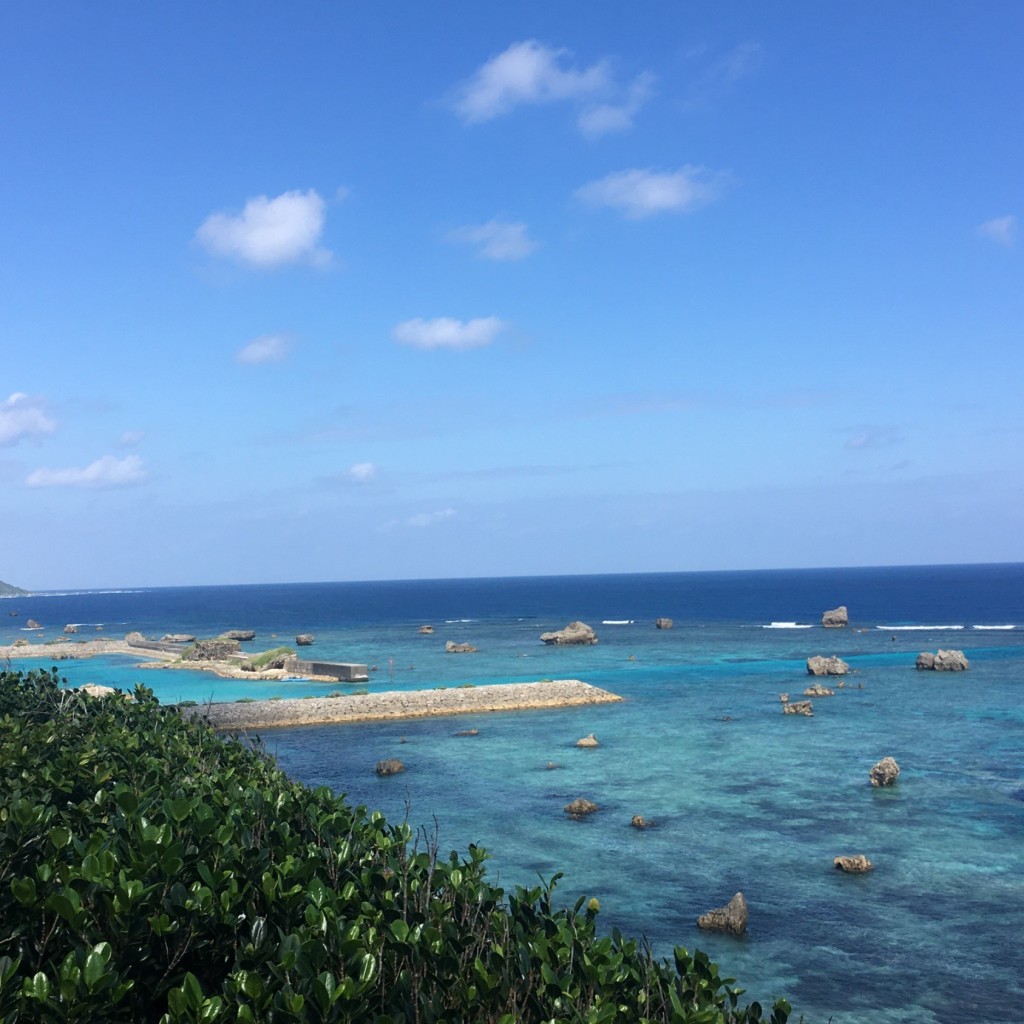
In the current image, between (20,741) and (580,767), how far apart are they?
31.9 metres

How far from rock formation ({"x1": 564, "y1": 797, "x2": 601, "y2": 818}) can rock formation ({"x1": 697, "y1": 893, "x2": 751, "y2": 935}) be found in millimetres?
12439

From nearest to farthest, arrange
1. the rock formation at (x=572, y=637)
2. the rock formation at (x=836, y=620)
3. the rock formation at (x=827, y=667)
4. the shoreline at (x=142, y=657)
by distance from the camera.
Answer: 1. the rock formation at (x=827, y=667)
2. the shoreline at (x=142, y=657)
3. the rock formation at (x=572, y=637)
4. the rock formation at (x=836, y=620)

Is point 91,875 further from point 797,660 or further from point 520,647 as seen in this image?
Answer: point 520,647

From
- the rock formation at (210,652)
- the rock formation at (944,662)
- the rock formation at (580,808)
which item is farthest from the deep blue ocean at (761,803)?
the rock formation at (210,652)

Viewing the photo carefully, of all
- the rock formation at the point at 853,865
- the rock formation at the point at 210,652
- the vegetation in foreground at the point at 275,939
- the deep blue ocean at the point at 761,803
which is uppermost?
the vegetation in foreground at the point at 275,939

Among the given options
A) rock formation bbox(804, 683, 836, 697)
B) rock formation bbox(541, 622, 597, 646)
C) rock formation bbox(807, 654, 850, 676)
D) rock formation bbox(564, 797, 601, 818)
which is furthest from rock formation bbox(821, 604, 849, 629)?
rock formation bbox(564, 797, 601, 818)

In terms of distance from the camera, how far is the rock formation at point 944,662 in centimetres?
8231

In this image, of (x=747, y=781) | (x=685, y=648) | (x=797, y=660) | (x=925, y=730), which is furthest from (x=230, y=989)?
(x=685, y=648)

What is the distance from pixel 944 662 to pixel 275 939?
3309 inches

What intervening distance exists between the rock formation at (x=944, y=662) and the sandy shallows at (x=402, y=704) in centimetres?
3195

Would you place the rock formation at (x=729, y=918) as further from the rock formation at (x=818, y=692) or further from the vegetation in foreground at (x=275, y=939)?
the rock formation at (x=818, y=692)

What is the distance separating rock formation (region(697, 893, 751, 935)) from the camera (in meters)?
25.0

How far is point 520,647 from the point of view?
11388 cm

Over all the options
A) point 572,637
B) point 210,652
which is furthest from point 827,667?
point 210,652
